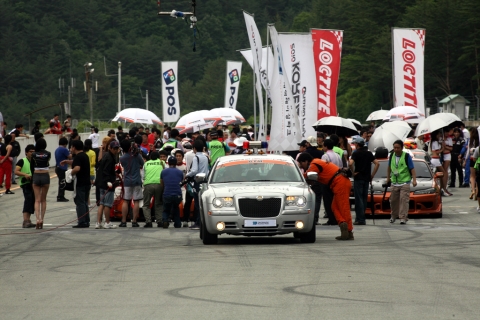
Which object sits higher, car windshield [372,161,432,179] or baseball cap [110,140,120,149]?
baseball cap [110,140,120,149]

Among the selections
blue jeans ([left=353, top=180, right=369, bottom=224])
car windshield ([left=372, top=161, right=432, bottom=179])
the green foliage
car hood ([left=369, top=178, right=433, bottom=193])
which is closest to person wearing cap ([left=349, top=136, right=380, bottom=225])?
blue jeans ([left=353, top=180, right=369, bottom=224])

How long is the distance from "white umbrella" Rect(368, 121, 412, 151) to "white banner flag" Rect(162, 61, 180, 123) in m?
22.5

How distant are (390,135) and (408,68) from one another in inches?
341

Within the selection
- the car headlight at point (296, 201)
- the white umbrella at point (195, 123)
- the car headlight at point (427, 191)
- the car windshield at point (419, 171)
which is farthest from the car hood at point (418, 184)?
the white umbrella at point (195, 123)

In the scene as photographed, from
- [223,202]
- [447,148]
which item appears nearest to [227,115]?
[447,148]

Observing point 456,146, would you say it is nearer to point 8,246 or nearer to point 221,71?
point 8,246

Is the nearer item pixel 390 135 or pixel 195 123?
pixel 390 135

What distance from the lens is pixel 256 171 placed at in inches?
715

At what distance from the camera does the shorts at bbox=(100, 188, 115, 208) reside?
70.0 feet

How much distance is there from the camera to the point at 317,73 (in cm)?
3278

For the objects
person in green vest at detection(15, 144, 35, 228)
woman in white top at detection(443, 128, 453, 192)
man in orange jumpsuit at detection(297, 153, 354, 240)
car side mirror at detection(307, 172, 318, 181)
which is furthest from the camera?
woman in white top at detection(443, 128, 453, 192)

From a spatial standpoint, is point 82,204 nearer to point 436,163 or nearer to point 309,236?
point 309,236

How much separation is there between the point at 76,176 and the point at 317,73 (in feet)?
41.4

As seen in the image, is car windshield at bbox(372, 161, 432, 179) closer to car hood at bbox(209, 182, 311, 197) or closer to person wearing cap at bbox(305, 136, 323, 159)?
person wearing cap at bbox(305, 136, 323, 159)
